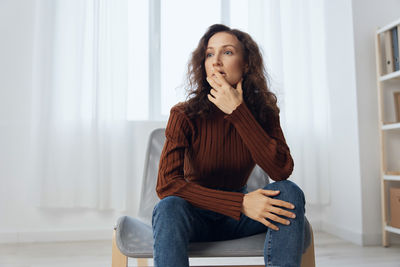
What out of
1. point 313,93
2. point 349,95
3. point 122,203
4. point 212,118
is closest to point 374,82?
point 349,95

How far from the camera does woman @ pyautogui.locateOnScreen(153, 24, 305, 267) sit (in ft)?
2.79

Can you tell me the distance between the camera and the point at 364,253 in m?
2.00

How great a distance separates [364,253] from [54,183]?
6.76 feet

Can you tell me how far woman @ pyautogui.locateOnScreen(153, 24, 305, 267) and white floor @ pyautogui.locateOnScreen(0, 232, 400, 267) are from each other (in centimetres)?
101

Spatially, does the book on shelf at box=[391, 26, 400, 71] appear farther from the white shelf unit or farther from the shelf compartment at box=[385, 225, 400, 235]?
the shelf compartment at box=[385, 225, 400, 235]

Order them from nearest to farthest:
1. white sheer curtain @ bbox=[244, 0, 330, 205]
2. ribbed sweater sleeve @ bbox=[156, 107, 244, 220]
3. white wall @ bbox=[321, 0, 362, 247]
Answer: ribbed sweater sleeve @ bbox=[156, 107, 244, 220]
white wall @ bbox=[321, 0, 362, 247]
white sheer curtain @ bbox=[244, 0, 330, 205]

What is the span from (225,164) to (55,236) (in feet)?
5.92

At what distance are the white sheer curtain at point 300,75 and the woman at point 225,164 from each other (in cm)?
135

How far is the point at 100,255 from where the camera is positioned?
2018 mm

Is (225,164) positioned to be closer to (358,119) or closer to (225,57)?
(225,57)

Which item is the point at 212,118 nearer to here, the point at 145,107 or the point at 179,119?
the point at 179,119

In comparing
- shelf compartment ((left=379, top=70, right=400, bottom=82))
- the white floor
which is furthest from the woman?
shelf compartment ((left=379, top=70, right=400, bottom=82))

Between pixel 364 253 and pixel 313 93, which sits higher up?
pixel 313 93

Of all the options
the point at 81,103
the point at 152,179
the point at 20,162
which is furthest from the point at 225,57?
the point at 20,162
